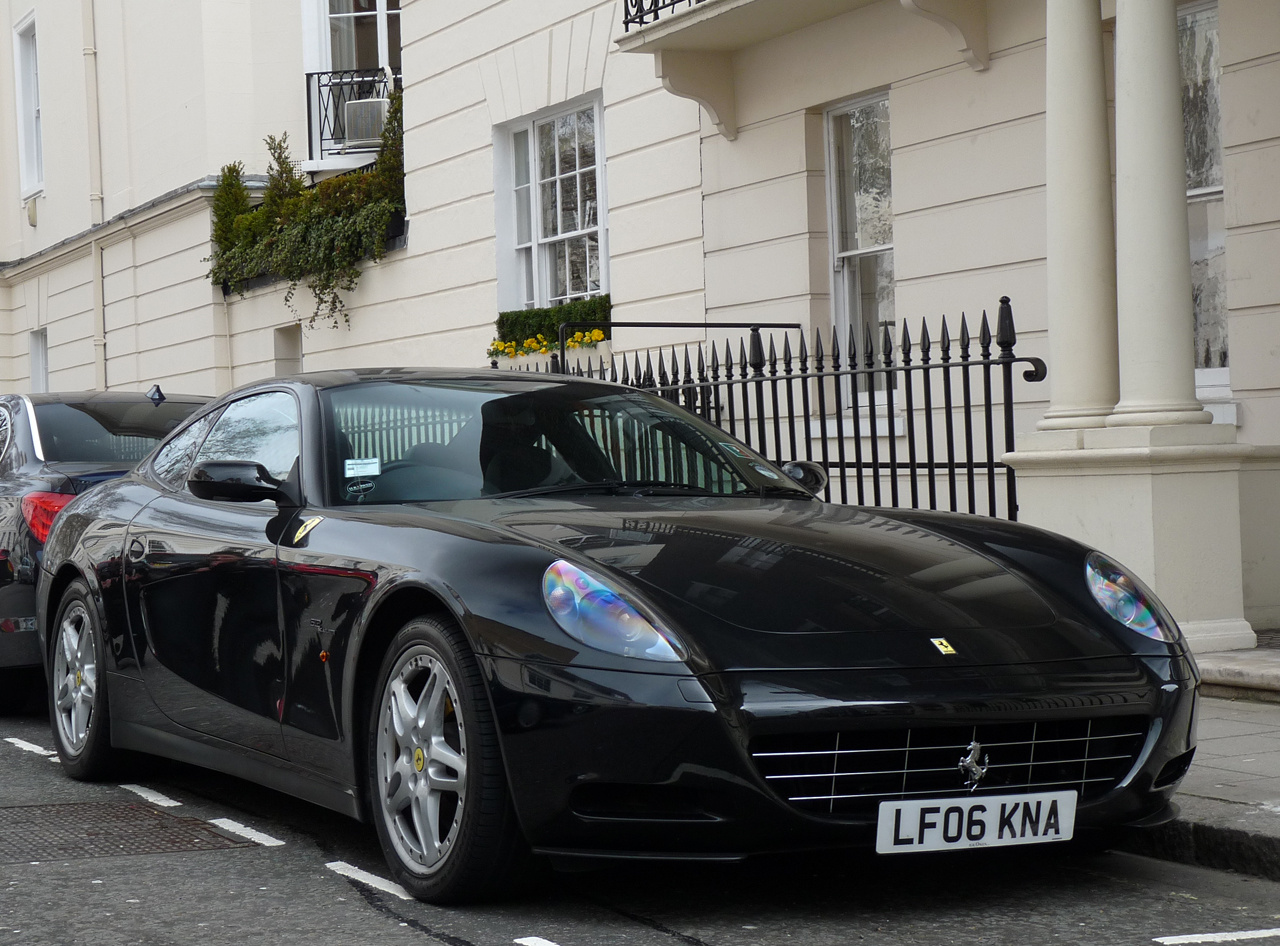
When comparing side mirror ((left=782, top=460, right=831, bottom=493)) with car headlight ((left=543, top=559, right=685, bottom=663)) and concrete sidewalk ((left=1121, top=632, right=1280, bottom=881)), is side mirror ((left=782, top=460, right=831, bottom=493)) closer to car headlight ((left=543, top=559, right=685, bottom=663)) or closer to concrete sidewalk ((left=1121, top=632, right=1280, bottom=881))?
concrete sidewalk ((left=1121, top=632, right=1280, bottom=881))

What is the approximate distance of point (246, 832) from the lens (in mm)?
5301

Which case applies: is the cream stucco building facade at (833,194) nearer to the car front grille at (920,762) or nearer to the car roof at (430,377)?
the car roof at (430,377)

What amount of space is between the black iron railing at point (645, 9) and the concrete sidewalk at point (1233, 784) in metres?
6.77

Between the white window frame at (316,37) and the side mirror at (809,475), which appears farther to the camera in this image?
the white window frame at (316,37)

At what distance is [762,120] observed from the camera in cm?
1255

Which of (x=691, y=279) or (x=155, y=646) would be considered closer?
(x=155, y=646)

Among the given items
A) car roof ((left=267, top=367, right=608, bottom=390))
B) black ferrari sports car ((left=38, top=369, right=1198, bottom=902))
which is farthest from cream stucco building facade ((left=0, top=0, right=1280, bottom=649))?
car roof ((left=267, top=367, right=608, bottom=390))

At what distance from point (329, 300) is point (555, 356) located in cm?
511

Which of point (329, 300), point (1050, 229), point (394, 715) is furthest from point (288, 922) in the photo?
point (329, 300)

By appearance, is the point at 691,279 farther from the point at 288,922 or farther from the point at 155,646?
the point at 288,922

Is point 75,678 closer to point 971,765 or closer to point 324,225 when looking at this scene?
point 971,765

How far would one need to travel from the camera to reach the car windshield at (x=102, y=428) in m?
8.23

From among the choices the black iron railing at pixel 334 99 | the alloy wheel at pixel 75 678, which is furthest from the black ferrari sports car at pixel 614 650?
the black iron railing at pixel 334 99

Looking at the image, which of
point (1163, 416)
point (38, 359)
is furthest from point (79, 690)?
point (38, 359)
